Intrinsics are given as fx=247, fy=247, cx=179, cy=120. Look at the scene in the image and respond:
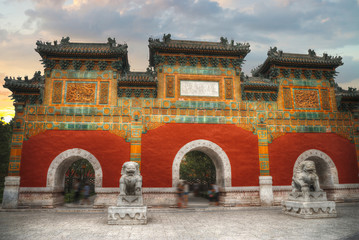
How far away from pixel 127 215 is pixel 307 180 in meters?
6.21

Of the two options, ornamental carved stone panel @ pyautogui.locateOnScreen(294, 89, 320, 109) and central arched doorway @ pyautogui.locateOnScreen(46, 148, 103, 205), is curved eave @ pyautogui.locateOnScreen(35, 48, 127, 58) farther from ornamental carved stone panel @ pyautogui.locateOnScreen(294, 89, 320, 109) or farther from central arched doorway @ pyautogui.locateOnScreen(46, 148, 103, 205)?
ornamental carved stone panel @ pyautogui.locateOnScreen(294, 89, 320, 109)

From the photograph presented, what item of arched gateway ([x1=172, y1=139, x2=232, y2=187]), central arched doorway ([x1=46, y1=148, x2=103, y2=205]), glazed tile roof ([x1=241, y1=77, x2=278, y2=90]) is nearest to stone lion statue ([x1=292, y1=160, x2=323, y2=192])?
arched gateway ([x1=172, y1=139, x2=232, y2=187])

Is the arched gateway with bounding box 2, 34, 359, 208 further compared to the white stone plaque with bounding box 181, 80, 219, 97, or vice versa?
the white stone plaque with bounding box 181, 80, 219, 97

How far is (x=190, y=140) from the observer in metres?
11.9

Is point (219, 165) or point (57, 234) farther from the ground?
point (219, 165)

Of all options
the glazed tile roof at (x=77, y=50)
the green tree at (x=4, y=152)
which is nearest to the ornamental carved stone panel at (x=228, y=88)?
the glazed tile roof at (x=77, y=50)

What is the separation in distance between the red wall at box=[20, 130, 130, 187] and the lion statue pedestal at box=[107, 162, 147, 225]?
3387mm

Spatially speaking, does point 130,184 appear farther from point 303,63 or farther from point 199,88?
point 303,63

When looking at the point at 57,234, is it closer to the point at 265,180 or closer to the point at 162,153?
the point at 162,153

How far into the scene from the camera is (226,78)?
42.0 feet

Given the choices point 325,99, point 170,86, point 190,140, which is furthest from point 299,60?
point 190,140

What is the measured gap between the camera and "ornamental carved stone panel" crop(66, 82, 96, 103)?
11.8 meters

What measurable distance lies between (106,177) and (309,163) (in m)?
8.34

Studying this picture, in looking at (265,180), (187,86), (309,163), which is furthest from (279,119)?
(187,86)
